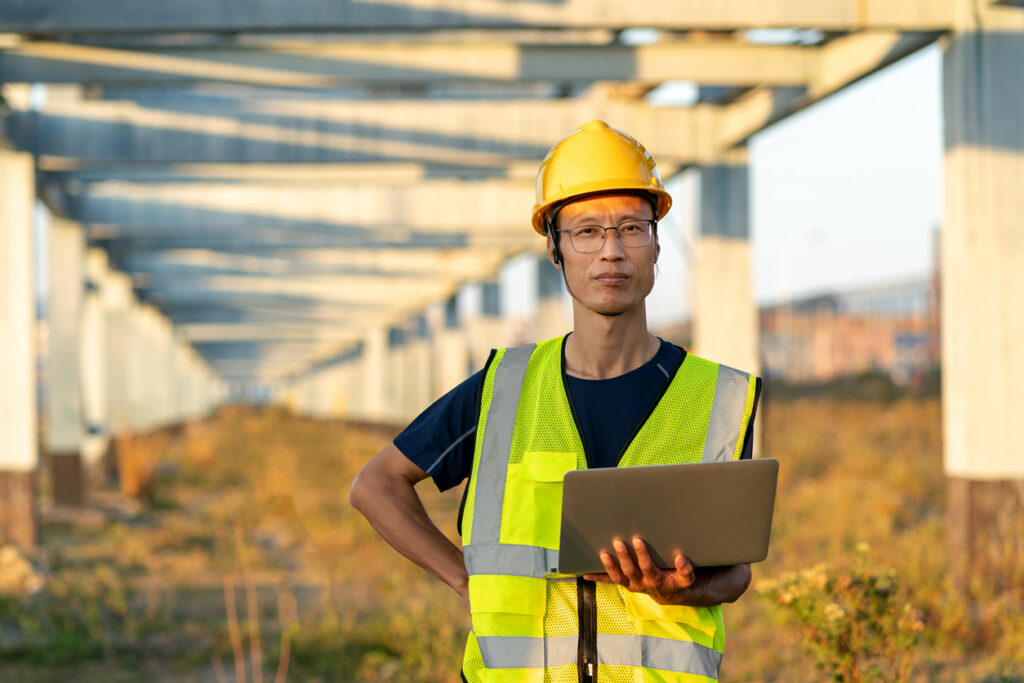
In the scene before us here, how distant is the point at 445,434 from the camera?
7.69ft

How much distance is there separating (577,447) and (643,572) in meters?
0.34

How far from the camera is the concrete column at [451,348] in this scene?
26297mm

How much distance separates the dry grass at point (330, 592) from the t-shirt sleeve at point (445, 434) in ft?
8.31

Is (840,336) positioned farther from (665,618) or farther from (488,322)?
(665,618)

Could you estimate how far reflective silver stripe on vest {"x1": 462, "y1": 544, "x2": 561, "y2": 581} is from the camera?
2.18 metres

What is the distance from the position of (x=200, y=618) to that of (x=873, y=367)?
73.4 feet

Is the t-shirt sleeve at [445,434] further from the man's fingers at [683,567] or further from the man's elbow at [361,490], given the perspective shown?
the man's fingers at [683,567]

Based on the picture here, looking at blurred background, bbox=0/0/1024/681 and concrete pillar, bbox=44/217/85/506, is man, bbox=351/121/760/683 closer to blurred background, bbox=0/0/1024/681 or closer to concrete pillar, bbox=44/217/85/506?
blurred background, bbox=0/0/1024/681

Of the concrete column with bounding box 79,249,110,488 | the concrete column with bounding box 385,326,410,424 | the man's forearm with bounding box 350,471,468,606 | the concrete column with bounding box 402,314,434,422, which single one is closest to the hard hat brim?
the man's forearm with bounding box 350,471,468,606

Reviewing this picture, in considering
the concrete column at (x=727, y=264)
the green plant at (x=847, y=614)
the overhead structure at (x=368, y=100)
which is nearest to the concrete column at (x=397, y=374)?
the overhead structure at (x=368, y=100)

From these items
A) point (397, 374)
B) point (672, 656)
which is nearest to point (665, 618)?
point (672, 656)

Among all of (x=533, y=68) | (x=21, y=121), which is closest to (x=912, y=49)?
(x=533, y=68)

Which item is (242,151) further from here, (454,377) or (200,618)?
(454,377)

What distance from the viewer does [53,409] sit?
1366cm
